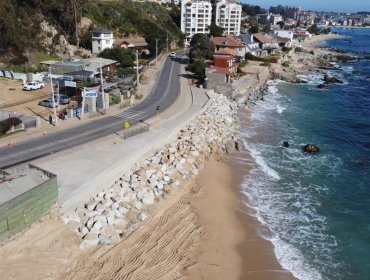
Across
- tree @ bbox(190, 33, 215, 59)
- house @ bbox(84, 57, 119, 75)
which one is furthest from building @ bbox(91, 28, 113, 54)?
tree @ bbox(190, 33, 215, 59)

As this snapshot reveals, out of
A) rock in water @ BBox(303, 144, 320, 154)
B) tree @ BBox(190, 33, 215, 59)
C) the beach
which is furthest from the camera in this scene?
tree @ BBox(190, 33, 215, 59)

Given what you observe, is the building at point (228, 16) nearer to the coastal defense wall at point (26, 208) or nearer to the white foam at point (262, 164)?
the white foam at point (262, 164)

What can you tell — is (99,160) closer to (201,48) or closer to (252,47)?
(201,48)

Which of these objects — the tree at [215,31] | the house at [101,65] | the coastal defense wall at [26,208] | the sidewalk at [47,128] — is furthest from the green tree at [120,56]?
the tree at [215,31]

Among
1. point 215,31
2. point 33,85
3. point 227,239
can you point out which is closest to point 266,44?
point 215,31

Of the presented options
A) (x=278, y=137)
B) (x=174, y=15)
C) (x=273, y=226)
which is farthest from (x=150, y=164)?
(x=174, y=15)

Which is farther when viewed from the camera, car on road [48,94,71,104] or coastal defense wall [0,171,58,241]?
car on road [48,94,71,104]

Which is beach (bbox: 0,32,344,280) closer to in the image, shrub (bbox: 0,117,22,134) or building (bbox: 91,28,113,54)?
shrub (bbox: 0,117,22,134)

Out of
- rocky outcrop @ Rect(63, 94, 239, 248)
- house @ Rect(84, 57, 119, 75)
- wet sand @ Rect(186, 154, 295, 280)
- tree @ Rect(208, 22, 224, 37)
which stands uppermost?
tree @ Rect(208, 22, 224, 37)
